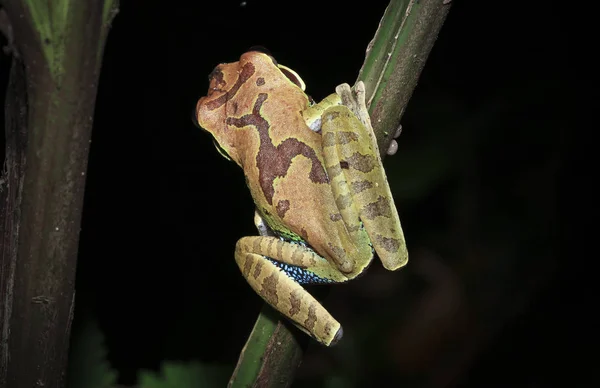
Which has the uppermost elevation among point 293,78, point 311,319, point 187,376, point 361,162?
point 293,78

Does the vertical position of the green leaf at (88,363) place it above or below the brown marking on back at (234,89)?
below

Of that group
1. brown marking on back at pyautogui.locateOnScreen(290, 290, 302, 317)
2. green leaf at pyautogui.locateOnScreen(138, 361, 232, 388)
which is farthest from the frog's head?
green leaf at pyautogui.locateOnScreen(138, 361, 232, 388)

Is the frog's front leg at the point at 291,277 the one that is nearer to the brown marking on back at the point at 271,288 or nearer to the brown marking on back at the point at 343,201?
the brown marking on back at the point at 271,288

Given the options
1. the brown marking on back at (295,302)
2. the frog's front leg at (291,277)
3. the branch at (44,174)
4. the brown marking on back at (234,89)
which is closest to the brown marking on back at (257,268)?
the frog's front leg at (291,277)

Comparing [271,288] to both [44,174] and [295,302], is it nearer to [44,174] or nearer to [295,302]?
[295,302]

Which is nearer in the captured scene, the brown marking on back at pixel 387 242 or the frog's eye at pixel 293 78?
the brown marking on back at pixel 387 242

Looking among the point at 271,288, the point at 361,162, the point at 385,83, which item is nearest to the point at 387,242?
the point at 361,162

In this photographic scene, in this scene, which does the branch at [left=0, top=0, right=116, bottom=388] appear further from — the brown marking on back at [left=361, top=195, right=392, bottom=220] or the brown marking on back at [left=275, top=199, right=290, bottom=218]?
the brown marking on back at [left=361, top=195, right=392, bottom=220]
